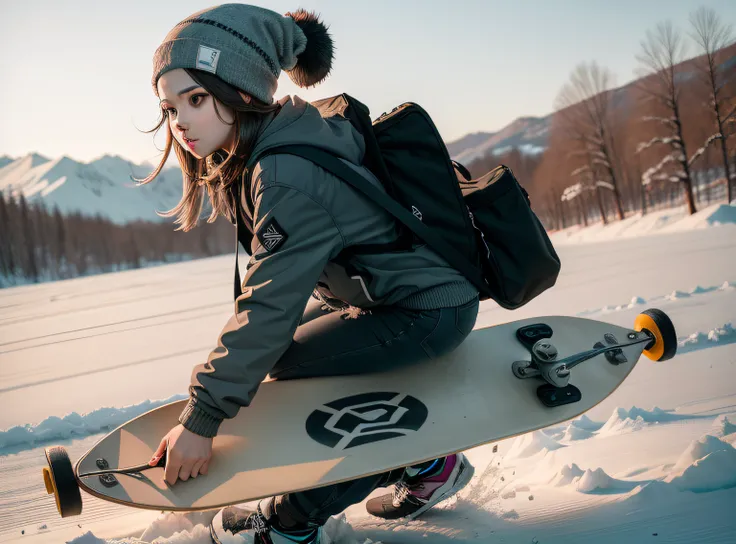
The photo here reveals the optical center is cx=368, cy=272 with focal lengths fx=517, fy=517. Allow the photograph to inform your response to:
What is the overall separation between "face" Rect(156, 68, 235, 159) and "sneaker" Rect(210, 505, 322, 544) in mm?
983

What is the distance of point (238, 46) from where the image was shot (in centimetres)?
121

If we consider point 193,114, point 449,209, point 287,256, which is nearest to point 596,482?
point 449,209

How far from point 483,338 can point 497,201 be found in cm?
51

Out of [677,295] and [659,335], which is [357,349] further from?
[677,295]

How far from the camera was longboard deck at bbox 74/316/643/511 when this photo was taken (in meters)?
1.19

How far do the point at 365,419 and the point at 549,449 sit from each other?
87 cm

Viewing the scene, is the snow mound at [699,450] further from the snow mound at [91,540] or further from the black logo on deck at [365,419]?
the snow mound at [91,540]

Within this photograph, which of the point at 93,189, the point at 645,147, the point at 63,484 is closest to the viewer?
the point at 63,484

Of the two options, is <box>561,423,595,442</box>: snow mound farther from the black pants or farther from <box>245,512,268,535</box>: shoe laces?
<box>245,512,268,535</box>: shoe laces

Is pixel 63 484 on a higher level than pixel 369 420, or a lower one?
higher

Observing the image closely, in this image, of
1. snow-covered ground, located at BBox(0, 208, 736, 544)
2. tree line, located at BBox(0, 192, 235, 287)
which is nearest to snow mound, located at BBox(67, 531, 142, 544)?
snow-covered ground, located at BBox(0, 208, 736, 544)

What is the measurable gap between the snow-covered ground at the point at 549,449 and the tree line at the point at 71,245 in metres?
4.60

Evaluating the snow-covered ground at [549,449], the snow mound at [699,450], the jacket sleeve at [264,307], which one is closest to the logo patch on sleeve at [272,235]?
the jacket sleeve at [264,307]

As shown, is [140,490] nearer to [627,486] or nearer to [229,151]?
[229,151]
